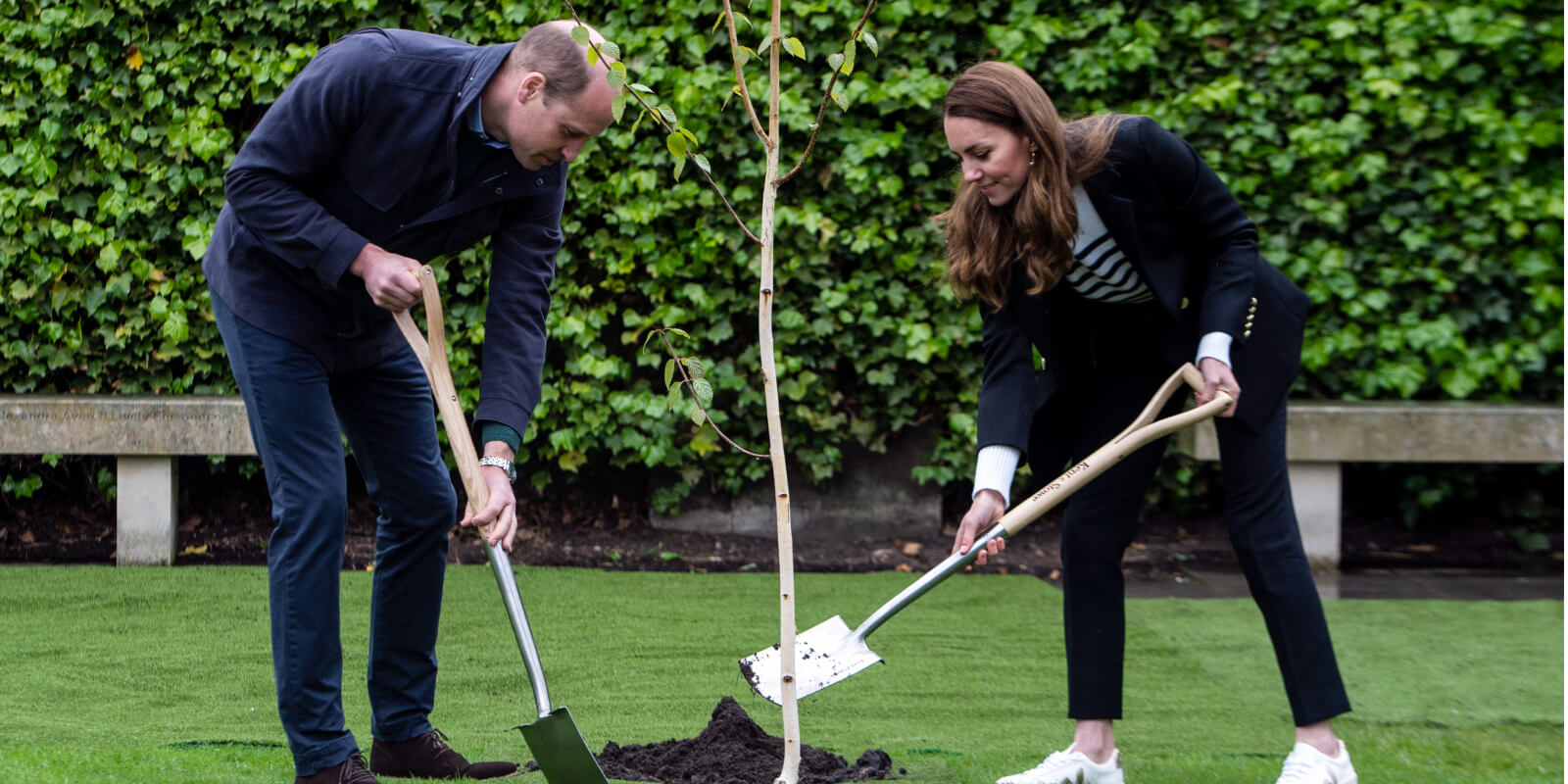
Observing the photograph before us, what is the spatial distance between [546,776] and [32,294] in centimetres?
363

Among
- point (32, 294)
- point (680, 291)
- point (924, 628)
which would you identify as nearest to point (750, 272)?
point (680, 291)

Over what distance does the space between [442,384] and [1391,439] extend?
3.83 m

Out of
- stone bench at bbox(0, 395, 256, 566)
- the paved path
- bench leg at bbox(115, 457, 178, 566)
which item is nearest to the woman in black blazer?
the paved path

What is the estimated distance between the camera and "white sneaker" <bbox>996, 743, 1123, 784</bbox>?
2.73 meters

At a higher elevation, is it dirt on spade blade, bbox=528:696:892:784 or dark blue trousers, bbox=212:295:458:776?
dark blue trousers, bbox=212:295:458:776

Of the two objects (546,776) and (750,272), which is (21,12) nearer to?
(750,272)

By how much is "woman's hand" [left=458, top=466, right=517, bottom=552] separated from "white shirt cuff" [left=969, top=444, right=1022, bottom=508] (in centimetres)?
88

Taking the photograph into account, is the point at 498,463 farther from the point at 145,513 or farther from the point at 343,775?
the point at 145,513

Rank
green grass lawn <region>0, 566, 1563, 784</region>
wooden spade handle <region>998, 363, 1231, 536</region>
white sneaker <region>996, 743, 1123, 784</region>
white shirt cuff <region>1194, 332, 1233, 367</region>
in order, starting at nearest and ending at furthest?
1. wooden spade handle <region>998, 363, 1231, 536</region>
2. white shirt cuff <region>1194, 332, 1233, 367</region>
3. white sneaker <region>996, 743, 1123, 784</region>
4. green grass lawn <region>0, 566, 1563, 784</region>

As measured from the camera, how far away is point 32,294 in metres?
5.07

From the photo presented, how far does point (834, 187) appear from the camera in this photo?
5.18m

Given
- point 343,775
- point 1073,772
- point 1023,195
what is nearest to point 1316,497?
point 1073,772

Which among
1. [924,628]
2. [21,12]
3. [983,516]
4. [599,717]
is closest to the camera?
[983,516]

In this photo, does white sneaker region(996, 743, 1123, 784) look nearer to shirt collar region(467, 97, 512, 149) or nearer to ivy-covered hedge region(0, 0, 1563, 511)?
shirt collar region(467, 97, 512, 149)
